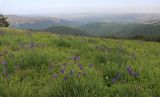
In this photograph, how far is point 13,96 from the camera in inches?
117

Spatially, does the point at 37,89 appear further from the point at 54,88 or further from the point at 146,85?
the point at 146,85

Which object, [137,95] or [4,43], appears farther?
[4,43]

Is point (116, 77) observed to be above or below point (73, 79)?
below

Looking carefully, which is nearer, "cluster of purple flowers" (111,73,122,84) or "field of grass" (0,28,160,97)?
"field of grass" (0,28,160,97)

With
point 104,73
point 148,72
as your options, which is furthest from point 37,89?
point 148,72

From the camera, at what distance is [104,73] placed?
14.6 ft

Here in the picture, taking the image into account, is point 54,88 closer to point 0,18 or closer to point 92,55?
point 92,55

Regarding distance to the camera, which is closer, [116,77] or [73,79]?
[73,79]

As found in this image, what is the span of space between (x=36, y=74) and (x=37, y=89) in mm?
872

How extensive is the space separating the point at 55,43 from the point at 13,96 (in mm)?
6371

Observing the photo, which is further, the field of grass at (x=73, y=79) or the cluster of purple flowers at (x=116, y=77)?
the cluster of purple flowers at (x=116, y=77)

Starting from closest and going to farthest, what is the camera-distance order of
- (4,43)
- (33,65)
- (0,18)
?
→ (33,65) < (4,43) < (0,18)

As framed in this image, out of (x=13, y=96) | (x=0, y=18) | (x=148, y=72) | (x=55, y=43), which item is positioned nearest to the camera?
(x=13, y=96)

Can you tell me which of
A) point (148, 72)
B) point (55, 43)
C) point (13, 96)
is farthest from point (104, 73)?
point (55, 43)
